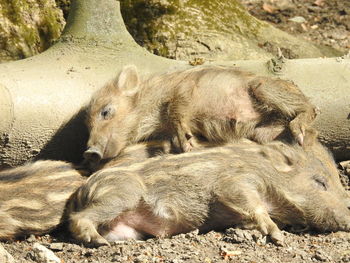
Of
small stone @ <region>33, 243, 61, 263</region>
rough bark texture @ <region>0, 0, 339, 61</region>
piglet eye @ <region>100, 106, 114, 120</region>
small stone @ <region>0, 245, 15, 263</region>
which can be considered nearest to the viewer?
small stone @ <region>0, 245, 15, 263</region>

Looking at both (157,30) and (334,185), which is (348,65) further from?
(157,30)

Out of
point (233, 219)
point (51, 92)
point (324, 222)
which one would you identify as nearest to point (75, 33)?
point (51, 92)

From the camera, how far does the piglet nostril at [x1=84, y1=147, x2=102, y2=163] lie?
16.5 ft

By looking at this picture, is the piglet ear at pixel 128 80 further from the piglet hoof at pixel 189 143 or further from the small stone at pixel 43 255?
the small stone at pixel 43 255

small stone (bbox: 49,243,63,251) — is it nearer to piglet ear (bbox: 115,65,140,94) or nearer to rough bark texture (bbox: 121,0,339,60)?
piglet ear (bbox: 115,65,140,94)

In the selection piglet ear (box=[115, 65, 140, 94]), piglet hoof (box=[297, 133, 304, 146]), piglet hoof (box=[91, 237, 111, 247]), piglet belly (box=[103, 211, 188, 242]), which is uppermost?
piglet ear (box=[115, 65, 140, 94])

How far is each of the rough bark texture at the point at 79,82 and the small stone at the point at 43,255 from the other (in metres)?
1.16

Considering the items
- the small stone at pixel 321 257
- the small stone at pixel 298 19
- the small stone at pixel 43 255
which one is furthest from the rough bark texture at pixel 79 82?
the small stone at pixel 298 19

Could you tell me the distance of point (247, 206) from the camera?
15.3 feet

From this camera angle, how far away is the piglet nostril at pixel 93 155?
5.03m

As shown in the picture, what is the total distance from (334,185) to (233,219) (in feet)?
2.66

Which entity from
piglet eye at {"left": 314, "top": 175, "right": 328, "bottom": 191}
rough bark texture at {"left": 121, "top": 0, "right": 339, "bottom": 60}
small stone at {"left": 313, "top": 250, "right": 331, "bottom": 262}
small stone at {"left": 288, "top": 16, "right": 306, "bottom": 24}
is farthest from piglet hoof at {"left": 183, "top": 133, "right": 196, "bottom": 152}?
small stone at {"left": 288, "top": 16, "right": 306, "bottom": 24}

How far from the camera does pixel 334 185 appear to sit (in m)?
5.09

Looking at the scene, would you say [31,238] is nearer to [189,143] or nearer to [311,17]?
[189,143]
